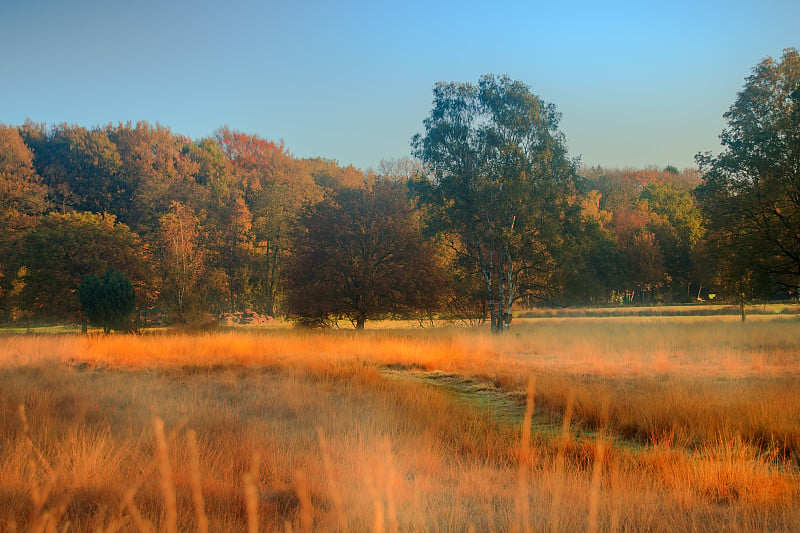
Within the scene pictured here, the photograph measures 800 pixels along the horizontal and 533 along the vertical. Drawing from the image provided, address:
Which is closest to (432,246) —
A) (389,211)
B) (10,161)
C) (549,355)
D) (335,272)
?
(389,211)

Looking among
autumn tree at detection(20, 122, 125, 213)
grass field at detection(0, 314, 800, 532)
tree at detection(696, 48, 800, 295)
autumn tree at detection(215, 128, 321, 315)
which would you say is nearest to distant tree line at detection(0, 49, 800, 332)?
tree at detection(696, 48, 800, 295)

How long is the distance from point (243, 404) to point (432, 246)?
1850cm

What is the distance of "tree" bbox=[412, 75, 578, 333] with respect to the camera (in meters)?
23.1

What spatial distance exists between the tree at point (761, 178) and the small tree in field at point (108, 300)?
991 inches

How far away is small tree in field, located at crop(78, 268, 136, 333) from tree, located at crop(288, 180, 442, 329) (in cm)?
737

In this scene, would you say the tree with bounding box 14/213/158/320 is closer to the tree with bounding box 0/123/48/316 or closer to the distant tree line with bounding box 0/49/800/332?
the distant tree line with bounding box 0/49/800/332

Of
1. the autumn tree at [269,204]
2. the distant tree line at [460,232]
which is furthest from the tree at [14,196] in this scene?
the autumn tree at [269,204]

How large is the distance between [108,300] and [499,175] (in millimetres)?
18262

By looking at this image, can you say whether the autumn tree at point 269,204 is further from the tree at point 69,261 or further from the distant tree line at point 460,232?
the tree at point 69,261

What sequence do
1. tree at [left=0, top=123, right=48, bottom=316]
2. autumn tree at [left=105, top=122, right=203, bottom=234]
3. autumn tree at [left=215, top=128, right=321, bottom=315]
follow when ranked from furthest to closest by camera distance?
autumn tree at [left=215, top=128, right=321, bottom=315]
autumn tree at [left=105, top=122, right=203, bottom=234]
tree at [left=0, top=123, right=48, bottom=316]

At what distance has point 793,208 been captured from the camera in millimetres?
19906

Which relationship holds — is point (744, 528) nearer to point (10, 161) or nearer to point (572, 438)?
point (572, 438)

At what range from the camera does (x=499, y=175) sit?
2366cm

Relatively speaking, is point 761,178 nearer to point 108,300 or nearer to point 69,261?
point 108,300
